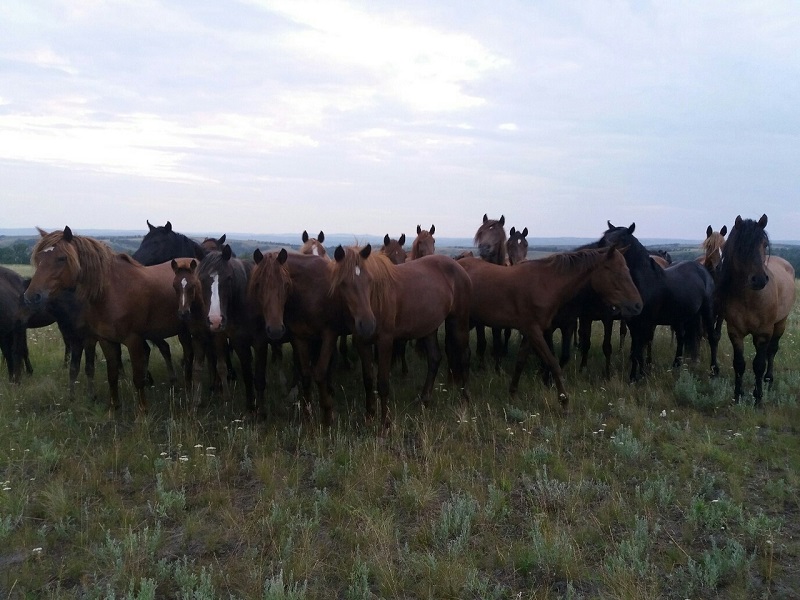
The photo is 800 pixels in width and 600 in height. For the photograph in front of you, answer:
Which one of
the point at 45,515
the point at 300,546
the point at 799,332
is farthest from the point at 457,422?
the point at 799,332

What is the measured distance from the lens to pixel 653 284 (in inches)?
330

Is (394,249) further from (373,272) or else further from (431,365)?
(373,272)

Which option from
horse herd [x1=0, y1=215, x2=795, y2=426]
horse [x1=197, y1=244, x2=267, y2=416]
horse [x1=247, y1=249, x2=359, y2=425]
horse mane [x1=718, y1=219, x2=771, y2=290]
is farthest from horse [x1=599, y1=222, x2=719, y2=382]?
horse [x1=197, y1=244, x2=267, y2=416]

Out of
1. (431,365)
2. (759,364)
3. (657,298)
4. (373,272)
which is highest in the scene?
(373,272)

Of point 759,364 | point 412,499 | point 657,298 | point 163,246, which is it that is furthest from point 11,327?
point 759,364

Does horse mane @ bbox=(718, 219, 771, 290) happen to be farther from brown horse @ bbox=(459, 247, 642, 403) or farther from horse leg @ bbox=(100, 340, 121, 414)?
horse leg @ bbox=(100, 340, 121, 414)

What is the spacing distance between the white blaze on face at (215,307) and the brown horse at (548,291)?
3730 mm

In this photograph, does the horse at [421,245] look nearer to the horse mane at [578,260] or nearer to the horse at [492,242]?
the horse at [492,242]

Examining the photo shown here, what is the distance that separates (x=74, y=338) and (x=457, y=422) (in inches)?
220

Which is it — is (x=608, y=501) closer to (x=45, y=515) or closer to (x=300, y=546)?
(x=300, y=546)

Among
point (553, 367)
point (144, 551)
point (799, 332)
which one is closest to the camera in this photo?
point (144, 551)

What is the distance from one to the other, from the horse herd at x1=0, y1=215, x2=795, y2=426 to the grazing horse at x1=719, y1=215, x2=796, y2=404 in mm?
17

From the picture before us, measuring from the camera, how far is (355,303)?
18.9 feet

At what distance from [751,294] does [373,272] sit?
Result: 4.81 metres
